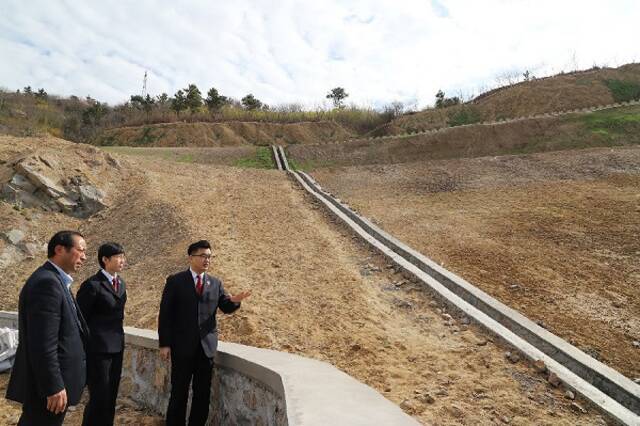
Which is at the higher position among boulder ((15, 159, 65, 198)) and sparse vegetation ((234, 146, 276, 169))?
sparse vegetation ((234, 146, 276, 169))

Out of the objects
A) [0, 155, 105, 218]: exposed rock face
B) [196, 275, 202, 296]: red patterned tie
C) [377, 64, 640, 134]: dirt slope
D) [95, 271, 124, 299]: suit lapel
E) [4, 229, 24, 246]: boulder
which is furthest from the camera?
[377, 64, 640, 134]: dirt slope

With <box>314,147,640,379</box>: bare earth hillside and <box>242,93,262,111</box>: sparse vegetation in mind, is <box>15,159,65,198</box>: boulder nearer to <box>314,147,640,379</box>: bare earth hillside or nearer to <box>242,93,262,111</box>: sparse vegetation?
<box>314,147,640,379</box>: bare earth hillside

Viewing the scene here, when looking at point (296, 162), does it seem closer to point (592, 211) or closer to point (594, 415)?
point (592, 211)

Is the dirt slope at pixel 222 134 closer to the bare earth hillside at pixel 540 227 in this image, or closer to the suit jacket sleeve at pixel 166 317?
the bare earth hillside at pixel 540 227

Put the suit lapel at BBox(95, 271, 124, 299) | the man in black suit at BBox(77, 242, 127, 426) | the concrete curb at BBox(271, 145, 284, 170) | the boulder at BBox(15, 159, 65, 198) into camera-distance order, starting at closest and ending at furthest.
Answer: the man in black suit at BBox(77, 242, 127, 426)
the suit lapel at BBox(95, 271, 124, 299)
the boulder at BBox(15, 159, 65, 198)
the concrete curb at BBox(271, 145, 284, 170)

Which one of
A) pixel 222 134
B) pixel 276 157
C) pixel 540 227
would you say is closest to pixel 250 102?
pixel 222 134

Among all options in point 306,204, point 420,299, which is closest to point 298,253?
point 420,299

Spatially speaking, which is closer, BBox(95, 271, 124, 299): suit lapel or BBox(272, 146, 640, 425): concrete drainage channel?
BBox(95, 271, 124, 299): suit lapel

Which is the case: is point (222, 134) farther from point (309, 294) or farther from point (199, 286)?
point (199, 286)

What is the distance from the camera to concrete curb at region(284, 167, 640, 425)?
4.21 metres

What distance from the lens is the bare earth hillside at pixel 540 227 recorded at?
6.19 m

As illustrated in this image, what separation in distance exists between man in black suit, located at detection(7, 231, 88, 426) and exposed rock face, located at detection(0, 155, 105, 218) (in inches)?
430

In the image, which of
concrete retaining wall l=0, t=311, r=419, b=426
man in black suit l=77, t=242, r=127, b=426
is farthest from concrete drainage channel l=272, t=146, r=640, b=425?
man in black suit l=77, t=242, r=127, b=426

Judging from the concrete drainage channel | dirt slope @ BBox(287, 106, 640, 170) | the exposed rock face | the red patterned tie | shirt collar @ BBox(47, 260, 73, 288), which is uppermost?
dirt slope @ BBox(287, 106, 640, 170)
